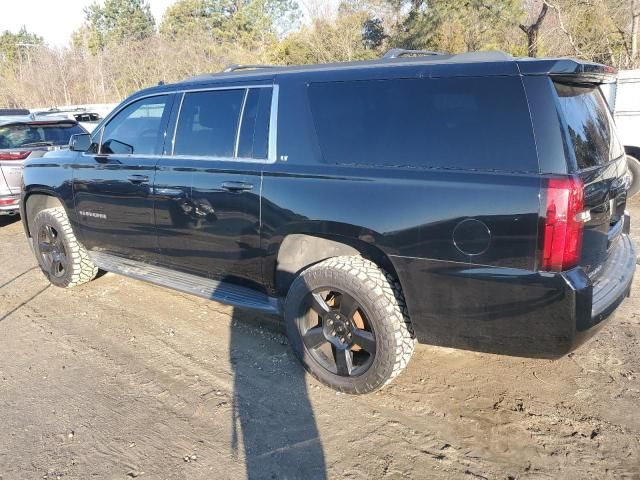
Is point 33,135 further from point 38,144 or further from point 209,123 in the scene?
point 209,123

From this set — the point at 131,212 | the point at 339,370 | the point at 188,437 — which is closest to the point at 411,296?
the point at 339,370

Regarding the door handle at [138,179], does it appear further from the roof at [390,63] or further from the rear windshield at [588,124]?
the rear windshield at [588,124]

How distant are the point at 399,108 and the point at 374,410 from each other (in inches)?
68.7

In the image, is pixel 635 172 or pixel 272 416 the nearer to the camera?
pixel 272 416

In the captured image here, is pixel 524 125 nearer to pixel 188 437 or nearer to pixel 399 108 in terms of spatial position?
pixel 399 108

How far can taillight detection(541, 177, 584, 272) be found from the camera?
240cm

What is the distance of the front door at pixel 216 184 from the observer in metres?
3.48

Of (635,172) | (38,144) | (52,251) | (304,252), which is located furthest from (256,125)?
(38,144)

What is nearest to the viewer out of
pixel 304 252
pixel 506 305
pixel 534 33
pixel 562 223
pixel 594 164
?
pixel 562 223

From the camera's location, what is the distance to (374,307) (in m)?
2.97

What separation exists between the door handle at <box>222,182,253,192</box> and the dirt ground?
3.94ft

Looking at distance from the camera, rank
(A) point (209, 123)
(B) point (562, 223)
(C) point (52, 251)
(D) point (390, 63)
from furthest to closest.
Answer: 1. (C) point (52, 251)
2. (A) point (209, 123)
3. (D) point (390, 63)
4. (B) point (562, 223)

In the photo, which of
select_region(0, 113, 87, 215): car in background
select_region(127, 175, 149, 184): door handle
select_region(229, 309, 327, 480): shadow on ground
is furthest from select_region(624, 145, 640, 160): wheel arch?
select_region(0, 113, 87, 215): car in background

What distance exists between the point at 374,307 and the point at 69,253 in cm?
346
